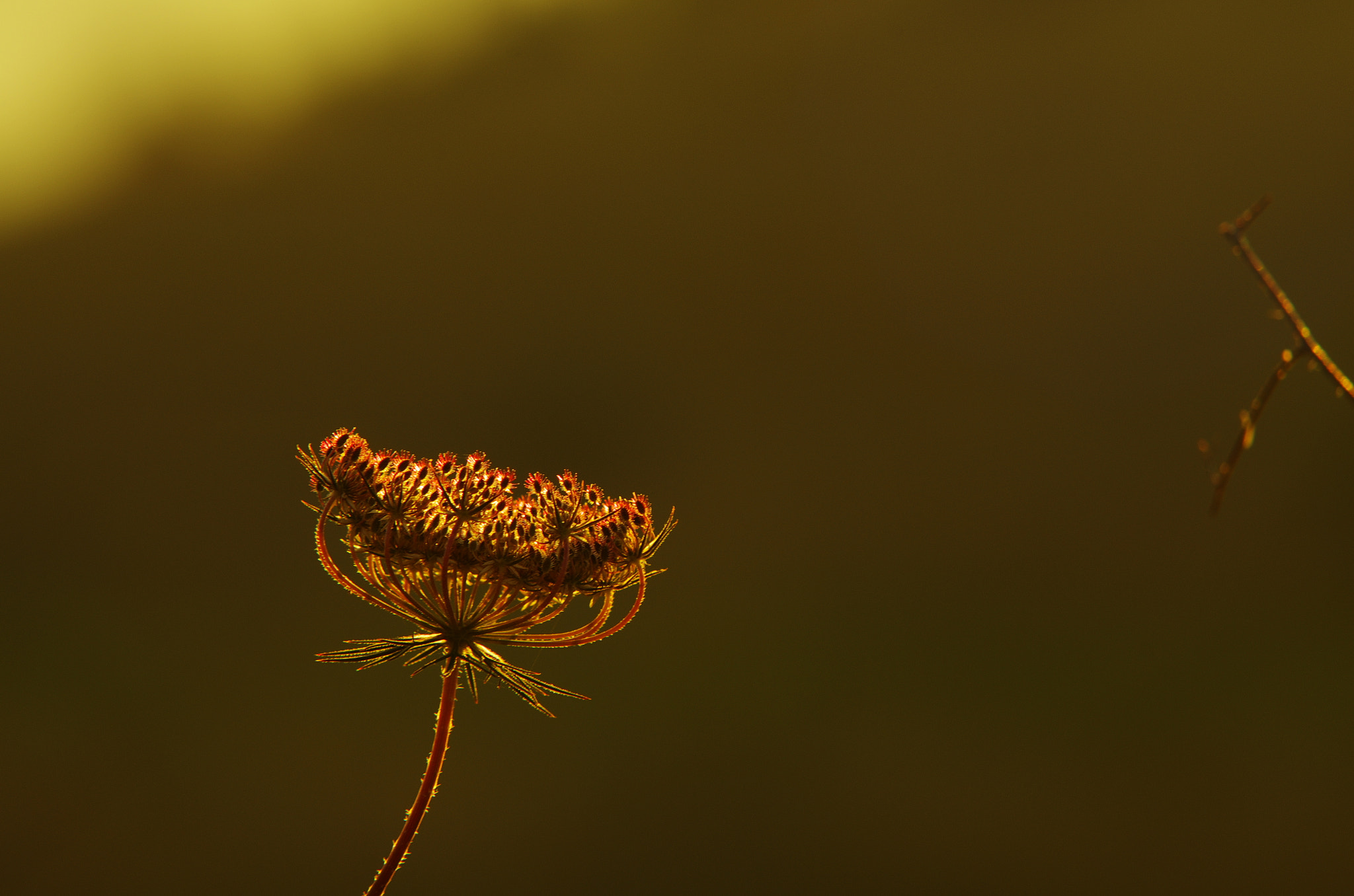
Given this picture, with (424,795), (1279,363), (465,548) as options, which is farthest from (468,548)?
(1279,363)

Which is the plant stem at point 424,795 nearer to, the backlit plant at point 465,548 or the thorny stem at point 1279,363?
the backlit plant at point 465,548

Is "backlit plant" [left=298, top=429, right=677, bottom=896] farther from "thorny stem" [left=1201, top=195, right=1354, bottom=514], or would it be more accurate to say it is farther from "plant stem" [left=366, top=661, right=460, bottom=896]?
"thorny stem" [left=1201, top=195, right=1354, bottom=514]

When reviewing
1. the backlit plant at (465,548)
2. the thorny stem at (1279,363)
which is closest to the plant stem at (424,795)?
the backlit plant at (465,548)

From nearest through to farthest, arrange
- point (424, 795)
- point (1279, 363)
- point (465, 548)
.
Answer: point (1279, 363) → point (424, 795) → point (465, 548)

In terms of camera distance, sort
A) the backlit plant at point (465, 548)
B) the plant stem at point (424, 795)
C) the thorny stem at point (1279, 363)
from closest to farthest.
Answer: the thorny stem at point (1279, 363) → the plant stem at point (424, 795) → the backlit plant at point (465, 548)

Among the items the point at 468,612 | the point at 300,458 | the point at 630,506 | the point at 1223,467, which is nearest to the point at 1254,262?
the point at 1223,467

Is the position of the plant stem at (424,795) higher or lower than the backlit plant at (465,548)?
lower

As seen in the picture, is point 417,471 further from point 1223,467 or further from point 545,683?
point 1223,467

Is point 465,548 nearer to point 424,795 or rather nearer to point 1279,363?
point 424,795
